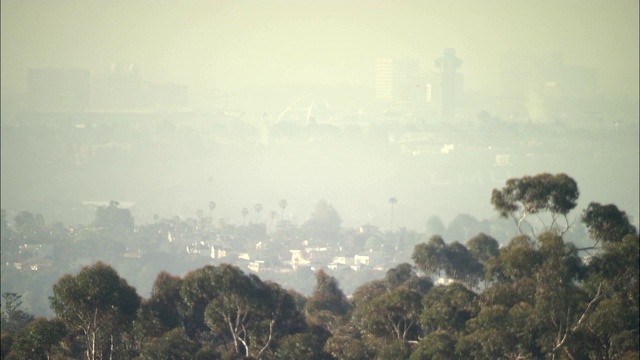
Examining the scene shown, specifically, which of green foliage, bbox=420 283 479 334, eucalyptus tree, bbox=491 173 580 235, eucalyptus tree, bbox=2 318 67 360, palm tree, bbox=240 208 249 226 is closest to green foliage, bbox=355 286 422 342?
green foliage, bbox=420 283 479 334

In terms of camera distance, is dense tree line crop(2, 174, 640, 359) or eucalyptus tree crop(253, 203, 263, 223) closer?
dense tree line crop(2, 174, 640, 359)

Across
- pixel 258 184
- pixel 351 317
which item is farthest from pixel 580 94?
pixel 351 317

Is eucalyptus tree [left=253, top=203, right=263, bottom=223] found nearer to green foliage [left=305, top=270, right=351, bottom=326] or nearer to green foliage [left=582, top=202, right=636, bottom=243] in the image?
green foliage [left=305, top=270, right=351, bottom=326]

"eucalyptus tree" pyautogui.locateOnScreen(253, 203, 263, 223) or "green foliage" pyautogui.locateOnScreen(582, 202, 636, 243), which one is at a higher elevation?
"green foliage" pyautogui.locateOnScreen(582, 202, 636, 243)

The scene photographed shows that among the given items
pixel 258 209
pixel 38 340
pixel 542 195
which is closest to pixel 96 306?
pixel 38 340

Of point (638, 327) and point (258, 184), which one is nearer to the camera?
point (638, 327)

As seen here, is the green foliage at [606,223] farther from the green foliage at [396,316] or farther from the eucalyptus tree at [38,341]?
the eucalyptus tree at [38,341]

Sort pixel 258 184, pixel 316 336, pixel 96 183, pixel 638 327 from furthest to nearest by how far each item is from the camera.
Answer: pixel 258 184 < pixel 96 183 < pixel 316 336 < pixel 638 327

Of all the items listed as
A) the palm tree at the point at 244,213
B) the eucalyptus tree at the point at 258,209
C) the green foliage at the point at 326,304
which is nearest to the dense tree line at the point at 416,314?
the green foliage at the point at 326,304

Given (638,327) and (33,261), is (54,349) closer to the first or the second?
(638,327)
